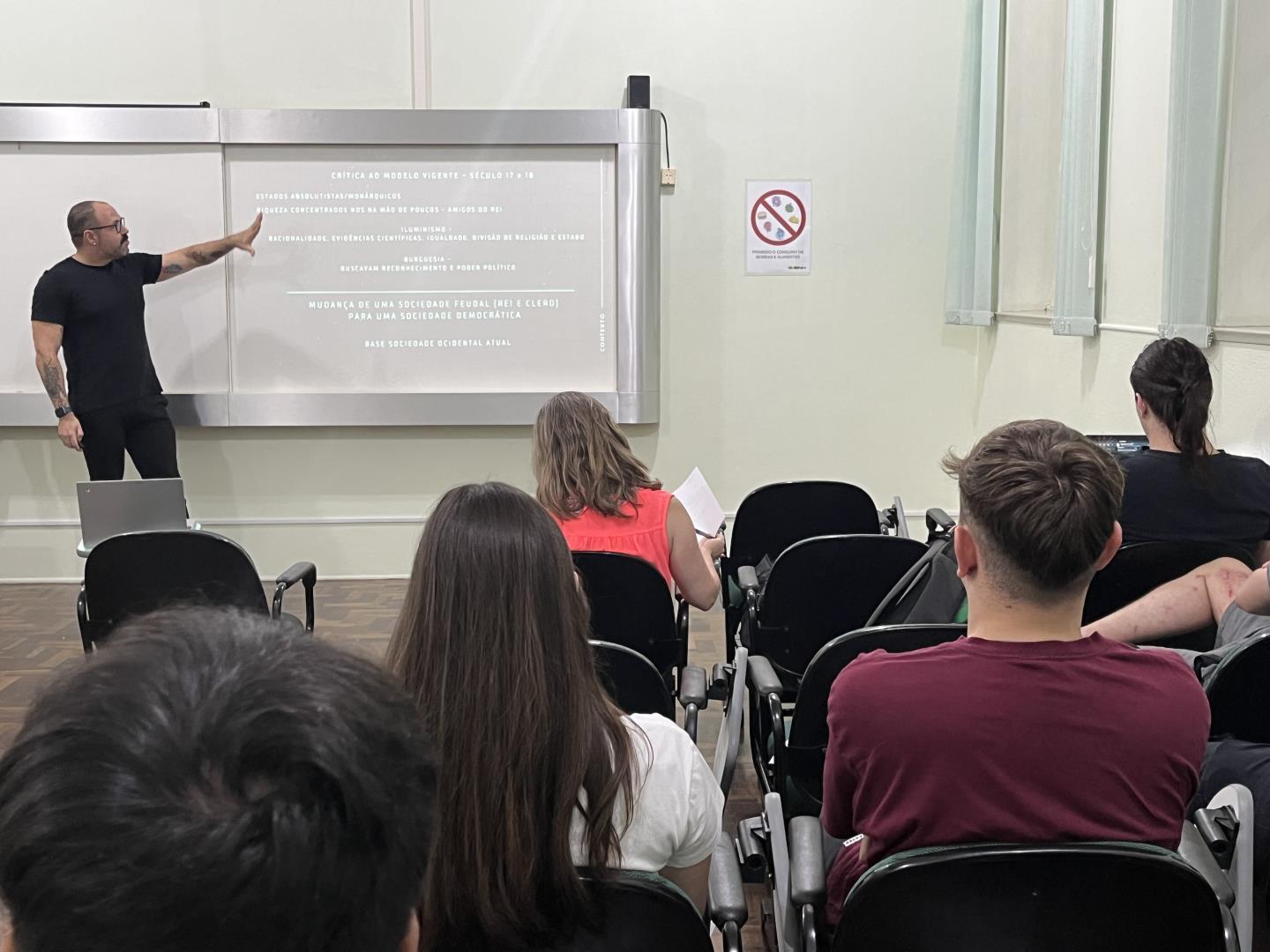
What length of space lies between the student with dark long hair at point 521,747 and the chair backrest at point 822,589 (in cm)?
151

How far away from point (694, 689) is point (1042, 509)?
39.7 inches

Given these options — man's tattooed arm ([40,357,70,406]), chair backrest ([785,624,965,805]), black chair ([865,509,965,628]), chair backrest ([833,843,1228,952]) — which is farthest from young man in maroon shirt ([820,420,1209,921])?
man's tattooed arm ([40,357,70,406])

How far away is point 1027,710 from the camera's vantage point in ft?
4.48

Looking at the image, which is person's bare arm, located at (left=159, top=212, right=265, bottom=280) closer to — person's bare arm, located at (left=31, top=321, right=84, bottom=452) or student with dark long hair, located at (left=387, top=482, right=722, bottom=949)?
person's bare arm, located at (left=31, top=321, right=84, bottom=452)

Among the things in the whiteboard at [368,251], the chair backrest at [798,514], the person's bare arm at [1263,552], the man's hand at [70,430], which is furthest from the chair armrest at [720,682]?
the man's hand at [70,430]

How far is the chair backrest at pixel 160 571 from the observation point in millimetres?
3092

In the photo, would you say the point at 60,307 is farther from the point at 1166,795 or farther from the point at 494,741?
the point at 1166,795

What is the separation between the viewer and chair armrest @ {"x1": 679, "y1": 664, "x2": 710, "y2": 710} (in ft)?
7.43

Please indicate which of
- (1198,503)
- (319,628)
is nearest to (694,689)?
(1198,503)

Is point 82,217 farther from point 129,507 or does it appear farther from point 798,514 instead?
point 798,514

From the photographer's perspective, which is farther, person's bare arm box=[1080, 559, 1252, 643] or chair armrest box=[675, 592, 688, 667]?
chair armrest box=[675, 592, 688, 667]

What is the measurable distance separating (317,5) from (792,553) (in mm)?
4329

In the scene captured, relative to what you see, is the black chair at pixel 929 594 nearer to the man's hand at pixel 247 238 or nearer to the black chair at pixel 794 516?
the black chair at pixel 794 516

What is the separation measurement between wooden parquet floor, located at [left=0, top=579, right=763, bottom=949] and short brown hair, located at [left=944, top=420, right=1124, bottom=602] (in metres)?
1.87
